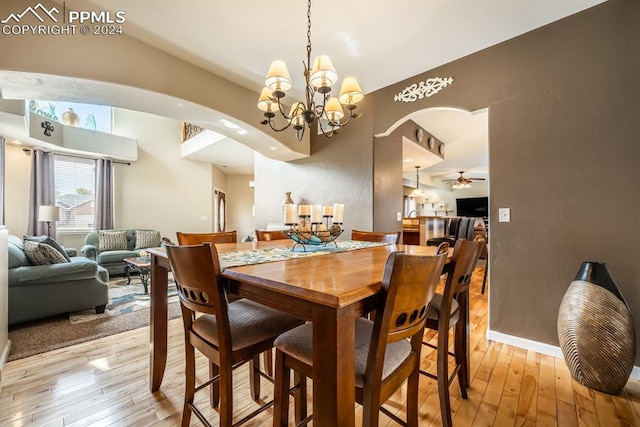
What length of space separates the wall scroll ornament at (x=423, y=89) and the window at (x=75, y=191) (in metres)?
6.29

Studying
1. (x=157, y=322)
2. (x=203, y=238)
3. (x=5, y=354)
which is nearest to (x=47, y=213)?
(x=5, y=354)

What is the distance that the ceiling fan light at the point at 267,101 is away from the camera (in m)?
1.93

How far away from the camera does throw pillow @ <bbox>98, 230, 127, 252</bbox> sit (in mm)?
4922

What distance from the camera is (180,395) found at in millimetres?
1561

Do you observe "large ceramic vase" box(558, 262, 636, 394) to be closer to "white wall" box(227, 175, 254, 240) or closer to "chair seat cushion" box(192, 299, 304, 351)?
"chair seat cushion" box(192, 299, 304, 351)

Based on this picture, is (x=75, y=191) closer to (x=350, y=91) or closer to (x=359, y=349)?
(x=350, y=91)

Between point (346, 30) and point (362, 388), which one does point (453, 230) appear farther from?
point (362, 388)

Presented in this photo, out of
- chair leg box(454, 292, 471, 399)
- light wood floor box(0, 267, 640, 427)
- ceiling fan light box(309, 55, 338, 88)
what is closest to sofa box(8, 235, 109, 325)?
light wood floor box(0, 267, 640, 427)

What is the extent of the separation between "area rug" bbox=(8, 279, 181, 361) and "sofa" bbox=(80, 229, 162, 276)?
2104mm

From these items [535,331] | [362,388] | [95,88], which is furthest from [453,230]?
[95,88]

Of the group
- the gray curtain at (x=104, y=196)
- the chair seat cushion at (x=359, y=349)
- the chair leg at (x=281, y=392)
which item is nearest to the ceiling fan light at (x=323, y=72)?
the chair seat cushion at (x=359, y=349)

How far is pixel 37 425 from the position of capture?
1.33m

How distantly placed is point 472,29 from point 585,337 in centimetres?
235

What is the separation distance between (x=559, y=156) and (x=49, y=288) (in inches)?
185
